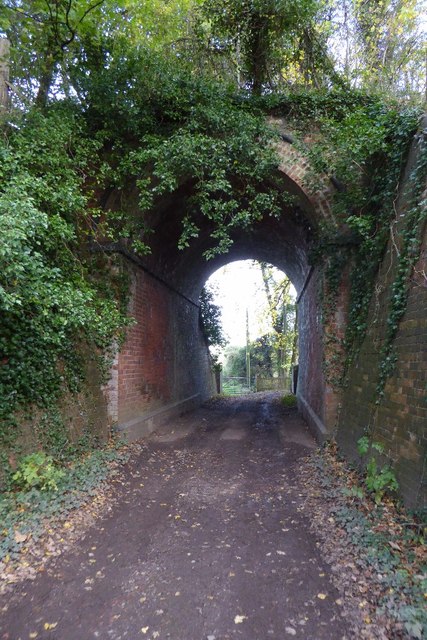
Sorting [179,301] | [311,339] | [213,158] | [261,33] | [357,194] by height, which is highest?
[261,33]

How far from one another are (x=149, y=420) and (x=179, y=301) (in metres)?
4.71

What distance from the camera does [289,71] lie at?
9219 mm

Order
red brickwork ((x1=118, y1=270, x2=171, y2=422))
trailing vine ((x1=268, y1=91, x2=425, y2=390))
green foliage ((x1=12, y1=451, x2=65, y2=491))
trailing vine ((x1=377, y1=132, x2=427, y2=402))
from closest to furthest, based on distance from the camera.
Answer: trailing vine ((x1=377, y1=132, x2=427, y2=402))
green foliage ((x1=12, y1=451, x2=65, y2=491))
trailing vine ((x1=268, y1=91, x2=425, y2=390))
red brickwork ((x1=118, y1=270, x2=171, y2=422))

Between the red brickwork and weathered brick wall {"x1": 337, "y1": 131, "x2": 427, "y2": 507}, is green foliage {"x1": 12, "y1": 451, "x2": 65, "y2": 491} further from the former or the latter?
weathered brick wall {"x1": 337, "y1": 131, "x2": 427, "y2": 507}

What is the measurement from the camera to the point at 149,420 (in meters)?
9.06

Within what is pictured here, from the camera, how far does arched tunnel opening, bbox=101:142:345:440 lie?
7.76 metres

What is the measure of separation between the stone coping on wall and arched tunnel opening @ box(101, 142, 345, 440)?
0.07ft

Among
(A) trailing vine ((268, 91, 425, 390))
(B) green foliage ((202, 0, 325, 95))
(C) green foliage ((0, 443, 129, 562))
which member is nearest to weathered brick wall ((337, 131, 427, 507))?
(A) trailing vine ((268, 91, 425, 390))

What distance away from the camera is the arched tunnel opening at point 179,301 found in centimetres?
776

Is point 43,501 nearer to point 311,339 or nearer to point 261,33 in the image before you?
point 311,339

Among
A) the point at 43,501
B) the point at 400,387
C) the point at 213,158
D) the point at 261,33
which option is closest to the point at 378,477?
the point at 400,387

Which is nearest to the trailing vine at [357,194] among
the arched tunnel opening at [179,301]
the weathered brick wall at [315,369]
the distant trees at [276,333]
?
the arched tunnel opening at [179,301]

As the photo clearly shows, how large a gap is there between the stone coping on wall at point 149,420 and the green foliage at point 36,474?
246cm

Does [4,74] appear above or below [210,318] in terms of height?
above
